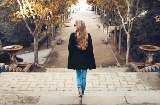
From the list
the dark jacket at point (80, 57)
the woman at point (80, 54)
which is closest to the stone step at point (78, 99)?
the woman at point (80, 54)

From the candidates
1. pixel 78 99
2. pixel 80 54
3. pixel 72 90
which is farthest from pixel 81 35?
pixel 72 90

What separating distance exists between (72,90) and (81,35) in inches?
91.4

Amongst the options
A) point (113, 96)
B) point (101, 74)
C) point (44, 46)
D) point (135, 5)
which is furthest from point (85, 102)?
point (44, 46)

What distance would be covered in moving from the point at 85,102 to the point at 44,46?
889 inches

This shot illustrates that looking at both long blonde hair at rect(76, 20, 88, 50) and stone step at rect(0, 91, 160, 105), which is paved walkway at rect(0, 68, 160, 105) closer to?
stone step at rect(0, 91, 160, 105)

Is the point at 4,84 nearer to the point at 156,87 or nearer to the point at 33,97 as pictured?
the point at 33,97

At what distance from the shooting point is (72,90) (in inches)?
279

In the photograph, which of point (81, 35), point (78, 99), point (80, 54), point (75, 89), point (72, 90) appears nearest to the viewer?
point (81, 35)

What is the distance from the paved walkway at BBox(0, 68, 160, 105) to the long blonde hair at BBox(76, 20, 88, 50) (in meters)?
1.21

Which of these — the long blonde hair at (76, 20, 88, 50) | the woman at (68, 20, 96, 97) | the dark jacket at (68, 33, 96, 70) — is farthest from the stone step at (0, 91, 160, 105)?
the long blonde hair at (76, 20, 88, 50)

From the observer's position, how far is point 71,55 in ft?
18.1

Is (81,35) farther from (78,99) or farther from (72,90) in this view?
(72,90)

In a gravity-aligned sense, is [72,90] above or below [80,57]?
below

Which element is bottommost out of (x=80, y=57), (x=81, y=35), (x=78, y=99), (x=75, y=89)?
(x=75, y=89)
